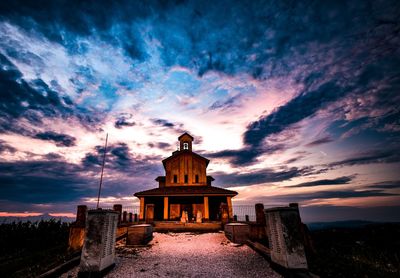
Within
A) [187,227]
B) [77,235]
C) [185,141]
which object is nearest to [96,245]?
[77,235]

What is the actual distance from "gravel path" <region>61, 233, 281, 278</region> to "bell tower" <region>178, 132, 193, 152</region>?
61.0 ft

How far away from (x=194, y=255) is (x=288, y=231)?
171 inches

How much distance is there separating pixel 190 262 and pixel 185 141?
21584 millimetres

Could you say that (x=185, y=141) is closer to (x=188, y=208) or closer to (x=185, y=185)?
(x=185, y=185)

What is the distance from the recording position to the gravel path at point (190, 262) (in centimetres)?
622

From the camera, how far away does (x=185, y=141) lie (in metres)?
28.5

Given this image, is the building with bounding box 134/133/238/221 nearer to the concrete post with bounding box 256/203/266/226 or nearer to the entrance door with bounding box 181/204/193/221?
the entrance door with bounding box 181/204/193/221

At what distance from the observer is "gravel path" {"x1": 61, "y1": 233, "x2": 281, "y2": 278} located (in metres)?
6.22

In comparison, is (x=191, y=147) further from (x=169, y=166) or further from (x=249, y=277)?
(x=249, y=277)

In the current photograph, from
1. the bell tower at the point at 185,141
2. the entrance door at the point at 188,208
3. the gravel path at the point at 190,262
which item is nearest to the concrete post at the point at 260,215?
the gravel path at the point at 190,262

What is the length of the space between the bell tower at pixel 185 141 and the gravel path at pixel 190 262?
1860 cm

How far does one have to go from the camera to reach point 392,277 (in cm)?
625

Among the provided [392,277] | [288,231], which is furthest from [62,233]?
[392,277]

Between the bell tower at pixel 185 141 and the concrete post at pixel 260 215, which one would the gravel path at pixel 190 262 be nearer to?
the concrete post at pixel 260 215
